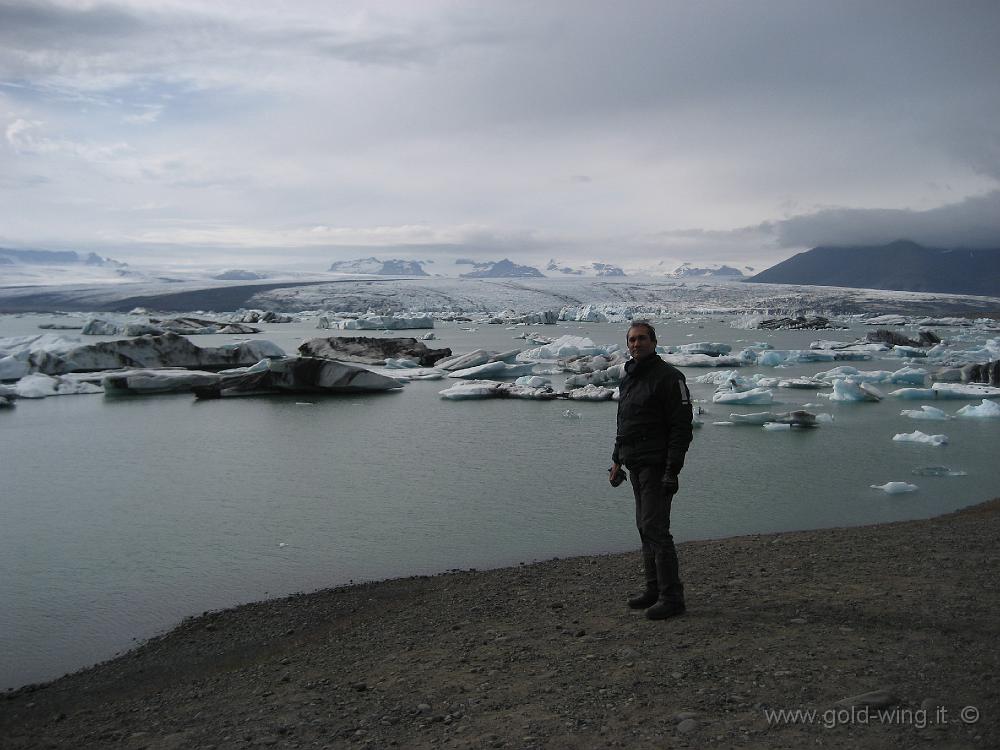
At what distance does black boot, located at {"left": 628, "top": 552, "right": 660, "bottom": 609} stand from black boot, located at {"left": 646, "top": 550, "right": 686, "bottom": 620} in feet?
0.41

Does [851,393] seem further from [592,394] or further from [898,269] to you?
[898,269]

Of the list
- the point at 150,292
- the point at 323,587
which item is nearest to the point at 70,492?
the point at 323,587

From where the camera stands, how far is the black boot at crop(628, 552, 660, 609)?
3461mm

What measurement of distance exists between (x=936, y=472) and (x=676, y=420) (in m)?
5.94

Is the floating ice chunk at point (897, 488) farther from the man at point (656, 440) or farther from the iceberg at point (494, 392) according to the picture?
the iceberg at point (494, 392)

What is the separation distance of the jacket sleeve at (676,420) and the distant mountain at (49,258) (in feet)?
649

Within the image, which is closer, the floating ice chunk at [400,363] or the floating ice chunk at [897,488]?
the floating ice chunk at [897,488]

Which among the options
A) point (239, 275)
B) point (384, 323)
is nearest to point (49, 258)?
point (239, 275)

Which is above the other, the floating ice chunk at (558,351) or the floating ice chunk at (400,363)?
the floating ice chunk at (558,351)

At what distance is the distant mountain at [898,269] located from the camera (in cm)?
15362

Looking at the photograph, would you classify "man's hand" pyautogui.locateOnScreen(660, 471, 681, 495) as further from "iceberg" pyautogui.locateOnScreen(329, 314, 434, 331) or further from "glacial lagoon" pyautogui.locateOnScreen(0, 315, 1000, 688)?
"iceberg" pyautogui.locateOnScreen(329, 314, 434, 331)

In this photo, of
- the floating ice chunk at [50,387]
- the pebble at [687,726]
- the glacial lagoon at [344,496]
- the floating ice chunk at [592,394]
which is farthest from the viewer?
the floating ice chunk at [50,387]

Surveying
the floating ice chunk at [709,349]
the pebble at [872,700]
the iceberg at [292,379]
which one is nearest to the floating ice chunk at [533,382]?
the iceberg at [292,379]

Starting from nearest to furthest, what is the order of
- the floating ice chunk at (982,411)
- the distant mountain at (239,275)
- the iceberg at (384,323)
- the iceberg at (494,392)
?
1. the floating ice chunk at (982,411)
2. the iceberg at (494,392)
3. the iceberg at (384,323)
4. the distant mountain at (239,275)
